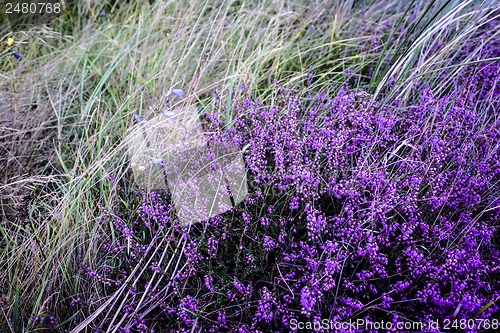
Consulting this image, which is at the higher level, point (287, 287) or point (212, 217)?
point (212, 217)

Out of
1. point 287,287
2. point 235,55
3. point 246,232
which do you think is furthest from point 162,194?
point 235,55

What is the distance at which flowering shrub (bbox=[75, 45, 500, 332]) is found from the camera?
5.75ft

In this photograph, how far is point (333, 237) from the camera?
192 cm

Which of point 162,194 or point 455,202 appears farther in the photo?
point 162,194

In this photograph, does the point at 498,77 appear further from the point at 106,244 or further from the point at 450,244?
the point at 106,244

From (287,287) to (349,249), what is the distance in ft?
0.95

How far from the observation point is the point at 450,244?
1861 millimetres

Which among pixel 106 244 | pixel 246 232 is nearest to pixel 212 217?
pixel 246 232

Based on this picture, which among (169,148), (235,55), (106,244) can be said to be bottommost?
(106,244)

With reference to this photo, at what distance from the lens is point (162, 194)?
85.7 inches

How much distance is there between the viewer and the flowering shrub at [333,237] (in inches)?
69.1

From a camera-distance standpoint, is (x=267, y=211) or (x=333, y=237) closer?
(x=333, y=237)

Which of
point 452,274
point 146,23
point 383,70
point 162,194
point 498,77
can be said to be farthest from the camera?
point 146,23

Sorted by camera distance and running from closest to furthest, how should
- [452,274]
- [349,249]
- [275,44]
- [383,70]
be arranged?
[452,274]
[349,249]
[383,70]
[275,44]
